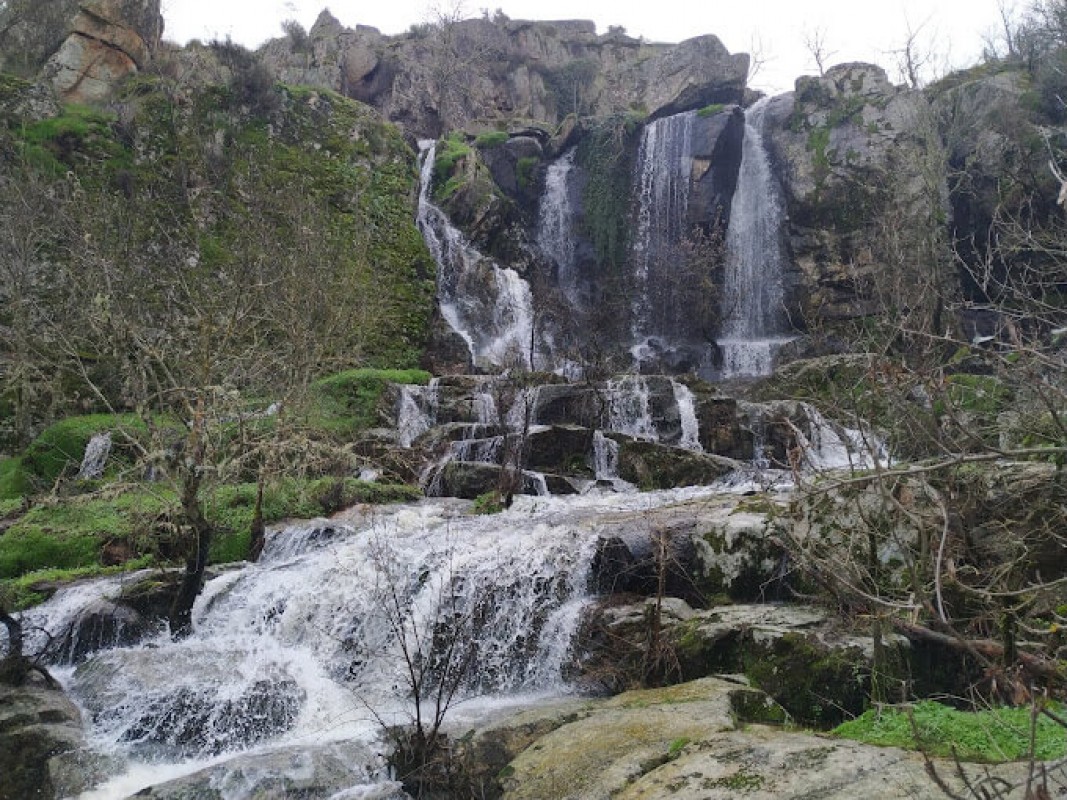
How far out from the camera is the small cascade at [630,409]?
18125 mm

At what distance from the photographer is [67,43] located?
26.9 m

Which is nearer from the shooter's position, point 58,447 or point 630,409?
point 58,447

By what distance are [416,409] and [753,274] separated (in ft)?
50.9

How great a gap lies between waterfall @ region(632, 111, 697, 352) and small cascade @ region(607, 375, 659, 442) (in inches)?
385

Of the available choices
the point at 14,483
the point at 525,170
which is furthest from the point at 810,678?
the point at 525,170

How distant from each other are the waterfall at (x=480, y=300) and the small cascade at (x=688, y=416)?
721 cm

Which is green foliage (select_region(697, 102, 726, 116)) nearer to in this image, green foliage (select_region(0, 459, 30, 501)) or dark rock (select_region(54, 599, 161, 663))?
green foliage (select_region(0, 459, 30, 501))

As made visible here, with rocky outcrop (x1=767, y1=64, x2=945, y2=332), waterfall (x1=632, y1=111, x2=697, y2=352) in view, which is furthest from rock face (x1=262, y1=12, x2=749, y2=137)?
rocky outcrop (x1=767, y1=64, x2=945, y2=332)

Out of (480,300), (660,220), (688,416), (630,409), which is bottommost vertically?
(688,416)

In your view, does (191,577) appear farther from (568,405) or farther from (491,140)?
(491,140)

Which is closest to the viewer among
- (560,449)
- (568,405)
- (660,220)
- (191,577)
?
(191,577)

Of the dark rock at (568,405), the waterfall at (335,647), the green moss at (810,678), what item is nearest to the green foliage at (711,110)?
the dark rock at (568,405)

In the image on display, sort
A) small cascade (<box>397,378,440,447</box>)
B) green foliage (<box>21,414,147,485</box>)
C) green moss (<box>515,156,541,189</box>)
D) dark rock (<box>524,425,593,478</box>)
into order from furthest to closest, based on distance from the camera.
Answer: green moss (<box>515,156,541,189</box>)
small cascade (<box>397,378,440,447</box>)
green foliage (<box>21,414,147,485</box>)
dark rock (<box>524,425,593,478</box>)

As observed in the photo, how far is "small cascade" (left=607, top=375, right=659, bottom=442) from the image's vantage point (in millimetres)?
18125
